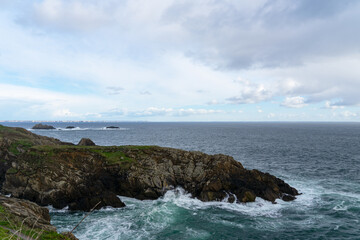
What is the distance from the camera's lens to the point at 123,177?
4000cm

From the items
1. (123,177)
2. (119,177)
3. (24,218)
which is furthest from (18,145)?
(24,218)

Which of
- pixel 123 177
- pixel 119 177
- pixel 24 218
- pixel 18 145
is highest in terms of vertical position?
pixel 18 145

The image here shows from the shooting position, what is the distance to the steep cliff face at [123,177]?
35500 mm

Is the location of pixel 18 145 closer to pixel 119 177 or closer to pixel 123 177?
pixel 119 177

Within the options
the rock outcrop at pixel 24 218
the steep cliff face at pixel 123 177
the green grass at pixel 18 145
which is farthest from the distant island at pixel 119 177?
the rock outcrop at pixel 24 218

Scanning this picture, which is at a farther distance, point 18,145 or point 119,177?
point 18,145

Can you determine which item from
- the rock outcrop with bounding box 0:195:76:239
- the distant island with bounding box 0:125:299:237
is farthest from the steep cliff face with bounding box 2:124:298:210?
the rock outcrop with bounding box 0:195:76:239

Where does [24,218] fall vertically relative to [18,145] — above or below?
below

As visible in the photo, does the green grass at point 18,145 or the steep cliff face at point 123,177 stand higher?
the green grass at point 18,145

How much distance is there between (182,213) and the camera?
32.5 meters

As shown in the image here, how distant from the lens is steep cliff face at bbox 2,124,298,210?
35500 mm

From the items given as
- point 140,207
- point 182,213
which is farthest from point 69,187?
point 182,213

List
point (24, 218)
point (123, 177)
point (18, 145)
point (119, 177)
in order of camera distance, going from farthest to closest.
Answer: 1. point (18, 145)
2. point (119, 177)
3. point (123, 177)
4. point (24, 218)

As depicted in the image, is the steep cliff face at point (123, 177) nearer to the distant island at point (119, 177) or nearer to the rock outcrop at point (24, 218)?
the distant island at point (119, 177)
